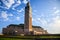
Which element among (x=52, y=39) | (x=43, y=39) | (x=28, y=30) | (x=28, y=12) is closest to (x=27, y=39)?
(x=43, y=39)

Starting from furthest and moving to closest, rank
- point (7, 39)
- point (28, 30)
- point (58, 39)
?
point (28, 30)
point (7, 39)
point (58, 39)

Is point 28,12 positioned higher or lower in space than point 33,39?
higher

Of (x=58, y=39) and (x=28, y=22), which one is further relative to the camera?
(x=28, y=22)

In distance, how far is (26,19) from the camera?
757 inches

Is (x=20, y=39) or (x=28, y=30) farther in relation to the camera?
(x=28, y=30)

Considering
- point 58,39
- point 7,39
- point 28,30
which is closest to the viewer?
point 58,39

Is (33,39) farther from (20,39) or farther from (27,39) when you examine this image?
(20,39)

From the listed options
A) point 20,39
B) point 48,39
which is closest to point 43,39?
point 48,39

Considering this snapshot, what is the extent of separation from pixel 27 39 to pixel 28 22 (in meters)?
11.9

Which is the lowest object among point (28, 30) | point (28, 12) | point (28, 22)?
point (28, 30)

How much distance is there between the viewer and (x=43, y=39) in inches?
272

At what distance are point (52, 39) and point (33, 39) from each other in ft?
3.45

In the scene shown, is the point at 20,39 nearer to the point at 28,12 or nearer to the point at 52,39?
the point at 52,39

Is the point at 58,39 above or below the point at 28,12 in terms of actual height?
below
